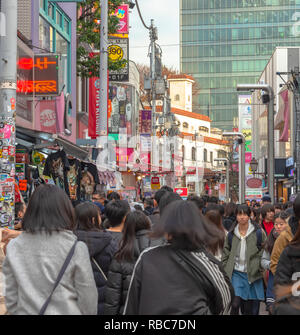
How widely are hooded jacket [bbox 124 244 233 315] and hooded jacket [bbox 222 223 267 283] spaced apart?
488 centimetres

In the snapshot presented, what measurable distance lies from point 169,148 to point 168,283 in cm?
5610

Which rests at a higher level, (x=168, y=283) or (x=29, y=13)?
(x=29, y=13)

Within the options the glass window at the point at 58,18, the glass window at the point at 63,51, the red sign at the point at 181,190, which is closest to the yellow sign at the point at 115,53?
the glass window at the point at 63,51

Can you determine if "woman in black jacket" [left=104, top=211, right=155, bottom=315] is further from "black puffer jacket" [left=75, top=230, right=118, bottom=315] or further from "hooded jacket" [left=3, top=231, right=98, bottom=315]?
"hooded jacket" [left=3, top=231, right=98, bottom=315]

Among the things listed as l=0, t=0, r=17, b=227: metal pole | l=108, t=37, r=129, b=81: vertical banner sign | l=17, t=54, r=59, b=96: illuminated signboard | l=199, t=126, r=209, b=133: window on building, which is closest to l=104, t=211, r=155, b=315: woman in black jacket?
l=0, t=0, r=17, b=227: metal pole

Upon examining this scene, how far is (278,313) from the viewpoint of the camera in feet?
12.1

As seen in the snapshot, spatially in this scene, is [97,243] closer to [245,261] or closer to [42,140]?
[245,261]

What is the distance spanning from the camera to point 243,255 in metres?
8.97

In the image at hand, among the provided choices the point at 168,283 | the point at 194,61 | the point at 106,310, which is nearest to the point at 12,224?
the point at 106,310

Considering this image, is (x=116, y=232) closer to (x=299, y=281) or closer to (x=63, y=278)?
(x=63, y=278)

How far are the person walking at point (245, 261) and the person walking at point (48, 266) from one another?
4807 millimetres

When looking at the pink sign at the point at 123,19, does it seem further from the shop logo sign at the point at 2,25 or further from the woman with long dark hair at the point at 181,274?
the woman with long dark hair at the point at 181,274

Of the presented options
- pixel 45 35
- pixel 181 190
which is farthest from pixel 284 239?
pixel 181 190

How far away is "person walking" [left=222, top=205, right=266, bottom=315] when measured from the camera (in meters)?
8.88
